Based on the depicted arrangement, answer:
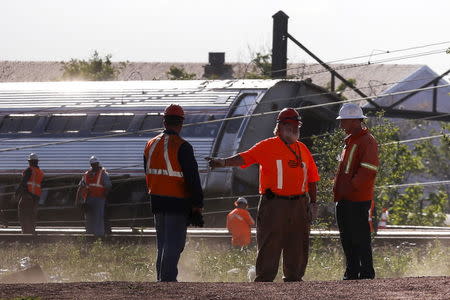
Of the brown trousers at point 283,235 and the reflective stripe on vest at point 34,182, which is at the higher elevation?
the brown trousers at point 283,235

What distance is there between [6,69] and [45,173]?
4804 centimetres

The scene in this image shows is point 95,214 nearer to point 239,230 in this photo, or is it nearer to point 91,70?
point 239,230

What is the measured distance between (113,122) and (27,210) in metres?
4.62

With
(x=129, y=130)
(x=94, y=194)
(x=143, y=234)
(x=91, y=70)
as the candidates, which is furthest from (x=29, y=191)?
(x=91, y=70)

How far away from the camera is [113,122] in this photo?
29984 mm

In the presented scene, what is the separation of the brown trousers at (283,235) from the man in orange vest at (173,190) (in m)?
0.59

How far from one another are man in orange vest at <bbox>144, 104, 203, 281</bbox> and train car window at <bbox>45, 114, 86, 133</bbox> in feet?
60.5

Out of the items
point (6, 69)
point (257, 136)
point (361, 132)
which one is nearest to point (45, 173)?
point (257, 136)

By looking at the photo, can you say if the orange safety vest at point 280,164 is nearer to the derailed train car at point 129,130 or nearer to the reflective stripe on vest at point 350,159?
the reflective stripe on vest at point 350,159

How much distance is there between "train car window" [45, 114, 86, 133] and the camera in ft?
99.9

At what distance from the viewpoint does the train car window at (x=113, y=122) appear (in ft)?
97.6

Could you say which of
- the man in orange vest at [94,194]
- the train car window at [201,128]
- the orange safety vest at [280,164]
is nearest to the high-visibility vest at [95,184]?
the man in orange vest at [94,194]

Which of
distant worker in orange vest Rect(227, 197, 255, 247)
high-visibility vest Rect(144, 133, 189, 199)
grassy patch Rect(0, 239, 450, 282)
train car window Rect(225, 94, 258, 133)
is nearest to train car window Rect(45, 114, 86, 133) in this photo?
train car window Rect(225, 94, 258, 133)

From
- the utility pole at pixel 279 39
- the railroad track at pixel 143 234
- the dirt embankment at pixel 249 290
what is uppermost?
the utility pole at pixel 279 39
